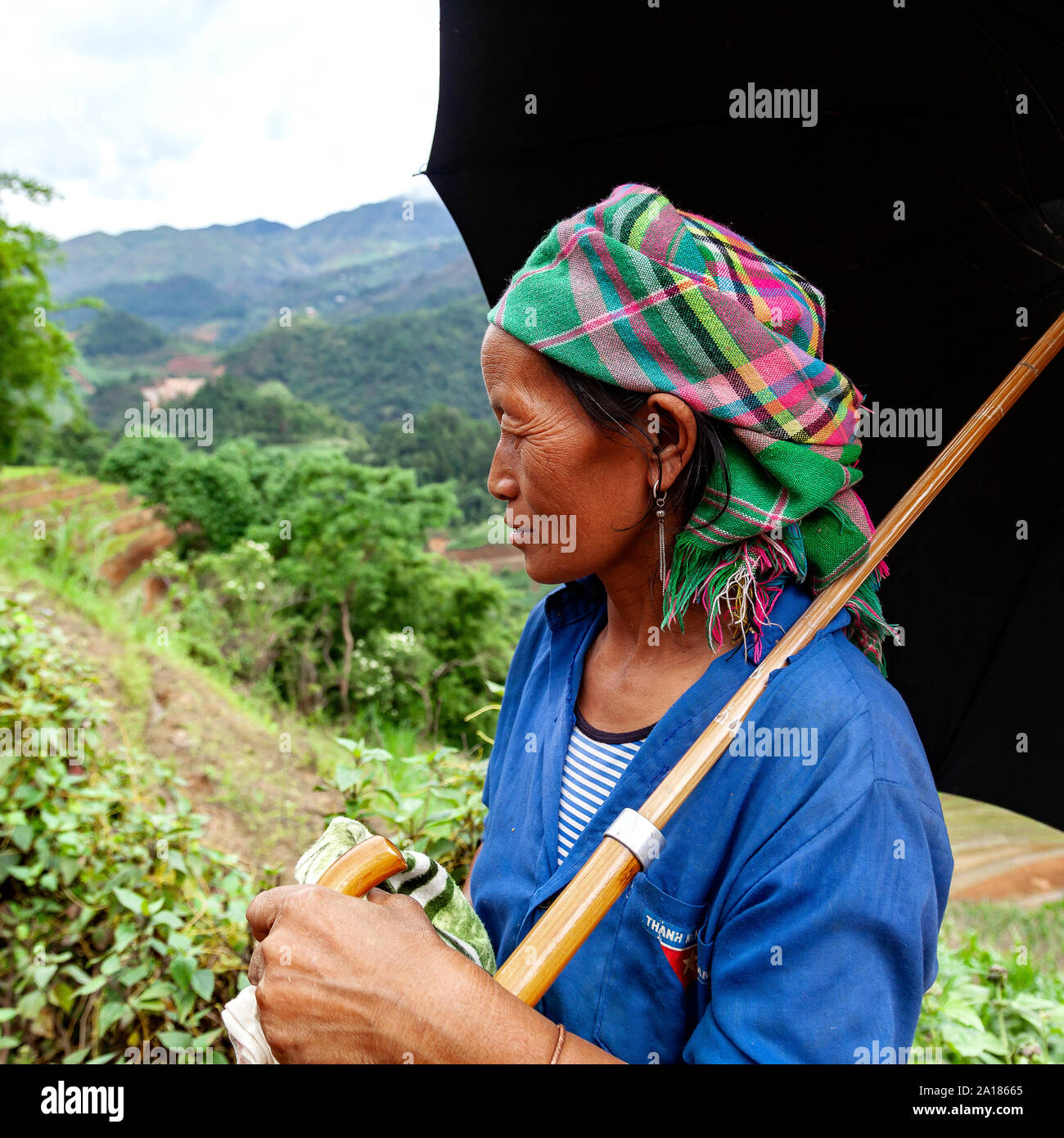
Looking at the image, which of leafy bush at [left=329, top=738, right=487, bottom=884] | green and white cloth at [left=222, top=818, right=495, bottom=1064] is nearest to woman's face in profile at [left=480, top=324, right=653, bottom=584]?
green and white cloth at [left=222, top=818, right=495, bottom=1064]

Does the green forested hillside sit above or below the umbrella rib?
above

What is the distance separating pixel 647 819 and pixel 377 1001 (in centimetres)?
41

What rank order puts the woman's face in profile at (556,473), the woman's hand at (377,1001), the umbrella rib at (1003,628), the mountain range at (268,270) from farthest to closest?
the mountain range at (268,270) → the umbrella rib at (1003,628) → the woman's face in profile at (556,473) → the woman's hand at (377,1001)

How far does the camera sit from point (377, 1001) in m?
1.00

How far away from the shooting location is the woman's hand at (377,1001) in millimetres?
1002

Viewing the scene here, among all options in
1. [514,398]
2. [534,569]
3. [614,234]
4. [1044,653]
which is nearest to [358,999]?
[534,569]

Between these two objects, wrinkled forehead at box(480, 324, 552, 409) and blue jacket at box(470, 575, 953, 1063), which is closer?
blue jacket at box(470, 575, 953, 1063)

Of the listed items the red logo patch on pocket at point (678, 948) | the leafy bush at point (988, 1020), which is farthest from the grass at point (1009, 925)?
the red logo patch on pocket at point (678, 948)

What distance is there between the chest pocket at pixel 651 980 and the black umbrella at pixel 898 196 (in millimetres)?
1064

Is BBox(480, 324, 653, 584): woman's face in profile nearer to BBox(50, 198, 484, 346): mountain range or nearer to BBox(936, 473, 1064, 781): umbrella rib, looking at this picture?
BBox(936, 473, 1064, 781): umbrella rib

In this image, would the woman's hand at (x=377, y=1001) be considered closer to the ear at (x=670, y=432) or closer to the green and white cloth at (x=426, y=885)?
the green and white cloth at (x=426, y=885)

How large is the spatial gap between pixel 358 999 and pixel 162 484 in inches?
679

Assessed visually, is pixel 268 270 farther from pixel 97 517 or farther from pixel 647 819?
pixel 647 819

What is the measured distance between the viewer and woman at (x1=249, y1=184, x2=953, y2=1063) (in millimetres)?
1024
